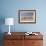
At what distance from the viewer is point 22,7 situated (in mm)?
4422

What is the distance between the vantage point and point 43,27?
4.48m

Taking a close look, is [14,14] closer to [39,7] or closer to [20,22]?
[20,22]

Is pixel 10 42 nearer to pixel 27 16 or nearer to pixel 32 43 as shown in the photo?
pixel 32 43

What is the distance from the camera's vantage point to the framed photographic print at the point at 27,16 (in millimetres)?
4426

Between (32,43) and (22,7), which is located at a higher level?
(22,7)

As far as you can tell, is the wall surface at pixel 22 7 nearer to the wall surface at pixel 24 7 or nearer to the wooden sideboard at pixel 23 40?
the wall surface at pixel 24 7

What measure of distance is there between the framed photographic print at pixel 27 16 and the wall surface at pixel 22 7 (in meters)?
0.11

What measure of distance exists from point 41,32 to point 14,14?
111 cm

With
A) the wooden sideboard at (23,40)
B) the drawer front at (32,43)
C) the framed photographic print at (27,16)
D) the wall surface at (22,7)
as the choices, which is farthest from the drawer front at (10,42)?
the framed photographic print at (27,16)

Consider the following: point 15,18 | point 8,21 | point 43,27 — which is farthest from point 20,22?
point 43,27

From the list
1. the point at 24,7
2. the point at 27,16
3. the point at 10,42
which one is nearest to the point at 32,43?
the point at 10,42

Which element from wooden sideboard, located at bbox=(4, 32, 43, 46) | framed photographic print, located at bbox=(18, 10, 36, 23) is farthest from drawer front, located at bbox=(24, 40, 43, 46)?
framed photographic print, located at bbox=(18, 10, 36, 23)

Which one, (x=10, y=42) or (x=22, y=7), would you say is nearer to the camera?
(x=10, y=42)

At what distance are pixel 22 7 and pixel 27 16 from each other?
351 mm
